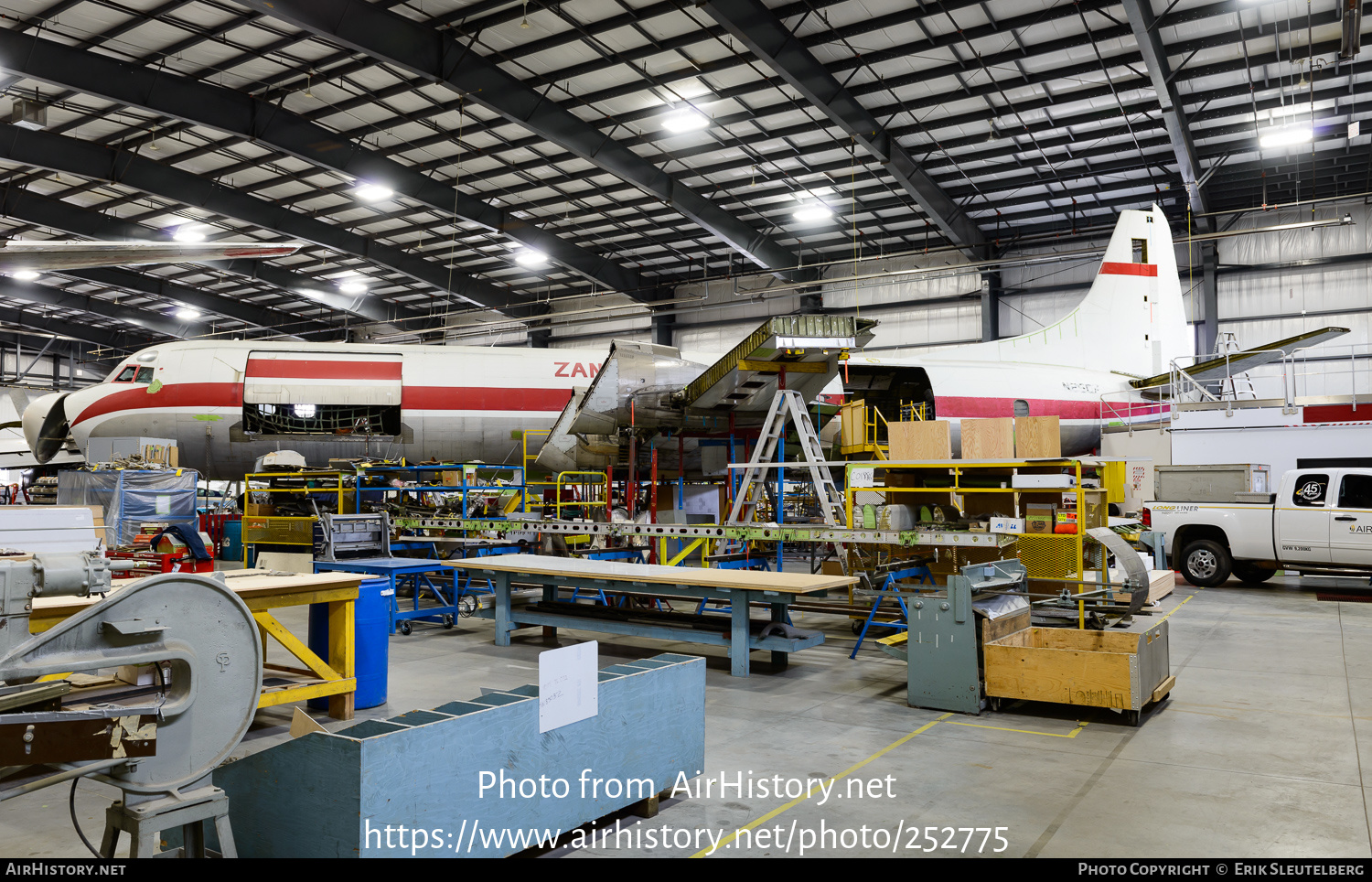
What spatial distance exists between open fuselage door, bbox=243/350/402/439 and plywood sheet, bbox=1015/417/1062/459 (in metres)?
13.7

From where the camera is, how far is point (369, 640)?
23.6 ft

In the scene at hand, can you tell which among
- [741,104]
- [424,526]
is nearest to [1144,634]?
[424,526]

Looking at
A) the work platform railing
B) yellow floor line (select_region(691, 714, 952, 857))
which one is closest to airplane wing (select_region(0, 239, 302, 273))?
yellow floor line (select_region(691, 714, 952, 857))

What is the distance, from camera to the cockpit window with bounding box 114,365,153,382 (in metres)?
19.1

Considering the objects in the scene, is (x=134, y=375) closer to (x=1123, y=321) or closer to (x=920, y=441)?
(x=920, y=441)

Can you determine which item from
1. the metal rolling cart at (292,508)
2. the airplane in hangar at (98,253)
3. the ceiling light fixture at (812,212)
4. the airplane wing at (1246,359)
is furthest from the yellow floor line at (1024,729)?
the ceiling light fixture at (812,212)

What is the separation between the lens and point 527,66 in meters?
20.4

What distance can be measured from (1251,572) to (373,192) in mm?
25323

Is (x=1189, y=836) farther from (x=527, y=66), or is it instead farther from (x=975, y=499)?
(x=527, y=66)

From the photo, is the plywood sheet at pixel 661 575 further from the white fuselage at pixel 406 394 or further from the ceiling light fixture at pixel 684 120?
the ceiling light fixture at pixel 684 120

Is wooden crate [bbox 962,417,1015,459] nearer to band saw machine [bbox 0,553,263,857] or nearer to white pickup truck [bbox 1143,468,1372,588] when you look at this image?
white pickup truck [bbox 1143,468,1372,588]

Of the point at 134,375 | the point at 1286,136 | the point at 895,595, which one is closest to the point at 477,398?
the point at 134,375

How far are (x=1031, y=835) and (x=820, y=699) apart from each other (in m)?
3.32

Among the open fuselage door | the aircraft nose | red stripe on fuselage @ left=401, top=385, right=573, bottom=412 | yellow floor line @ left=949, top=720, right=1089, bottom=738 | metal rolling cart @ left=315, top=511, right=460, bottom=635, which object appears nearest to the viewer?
yellow floor line @ left=949, top=720, right=1089, bottom=738
